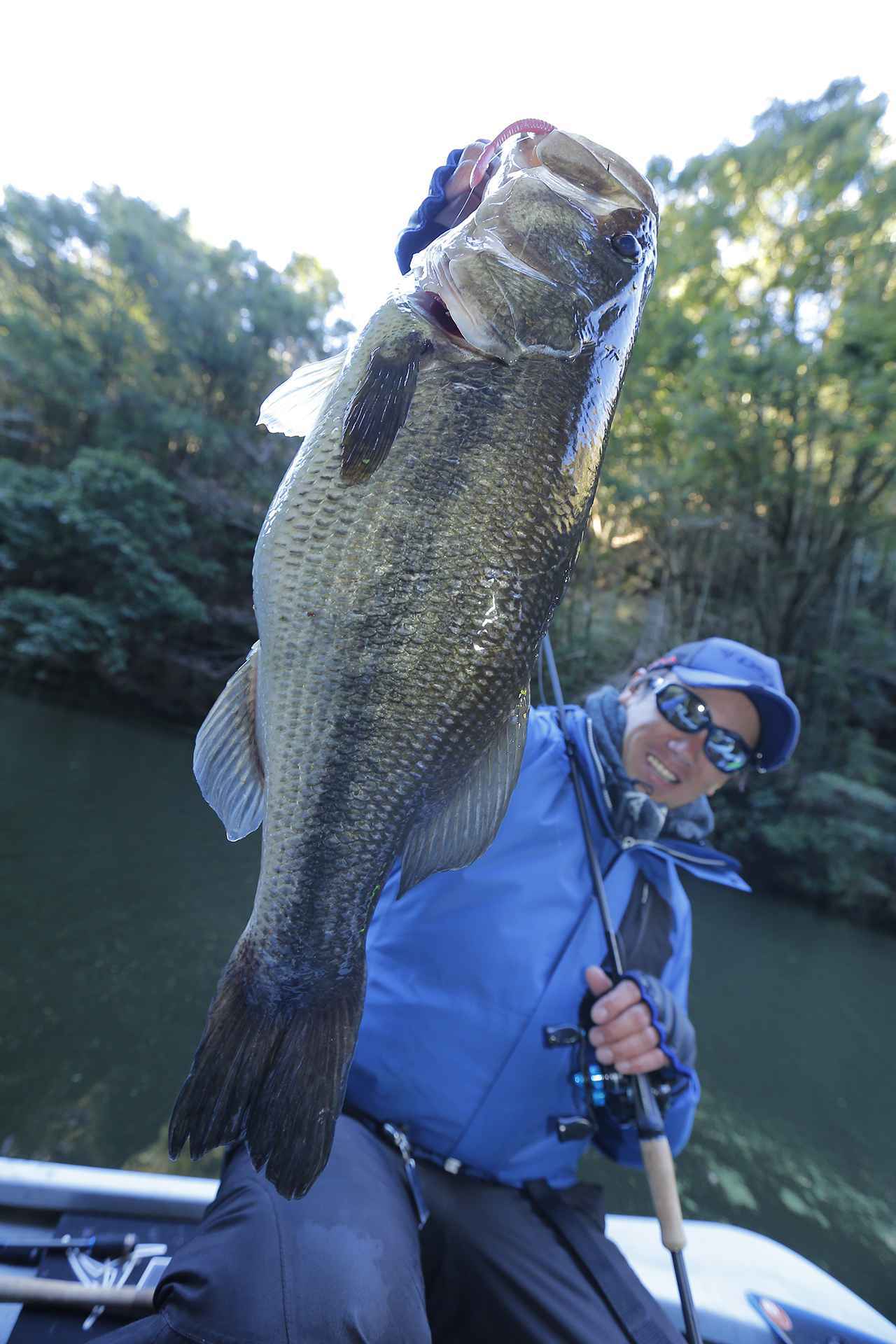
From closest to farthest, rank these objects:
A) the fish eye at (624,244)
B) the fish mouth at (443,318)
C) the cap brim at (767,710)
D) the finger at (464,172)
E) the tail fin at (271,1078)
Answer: the tail fin at (271,1078), the fish mouth at (443,318), the fish eye at (624,244), the finger at (464,172), the cap brim at (767,710)

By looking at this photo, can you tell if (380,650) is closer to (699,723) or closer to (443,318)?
(443,318)

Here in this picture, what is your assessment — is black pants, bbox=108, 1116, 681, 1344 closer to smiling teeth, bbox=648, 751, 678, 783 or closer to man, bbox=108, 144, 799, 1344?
man, bbox=108, 144, 799, 1344

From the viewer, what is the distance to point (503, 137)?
1512mm

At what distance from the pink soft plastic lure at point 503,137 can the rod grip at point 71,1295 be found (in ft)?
8.59

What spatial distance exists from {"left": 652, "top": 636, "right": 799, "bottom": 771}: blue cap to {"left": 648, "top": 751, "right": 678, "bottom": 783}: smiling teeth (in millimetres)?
282

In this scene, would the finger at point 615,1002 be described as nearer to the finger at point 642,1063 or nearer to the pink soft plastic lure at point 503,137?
the finger at point 642,1063

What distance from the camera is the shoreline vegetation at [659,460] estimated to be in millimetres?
13148

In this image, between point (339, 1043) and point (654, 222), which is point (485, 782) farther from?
point (654, 222)

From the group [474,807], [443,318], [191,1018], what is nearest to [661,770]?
[474,807]

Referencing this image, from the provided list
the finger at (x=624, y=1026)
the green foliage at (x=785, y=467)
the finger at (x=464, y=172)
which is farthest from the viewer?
the green foliage at (x=785, y=467)

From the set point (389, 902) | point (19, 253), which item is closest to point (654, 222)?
point (389, 902)

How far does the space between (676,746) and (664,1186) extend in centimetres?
126

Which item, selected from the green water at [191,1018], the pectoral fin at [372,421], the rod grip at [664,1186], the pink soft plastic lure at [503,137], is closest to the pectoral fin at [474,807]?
the pectoral fin at [372,421]

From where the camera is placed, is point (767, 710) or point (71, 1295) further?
point (767, 710)
